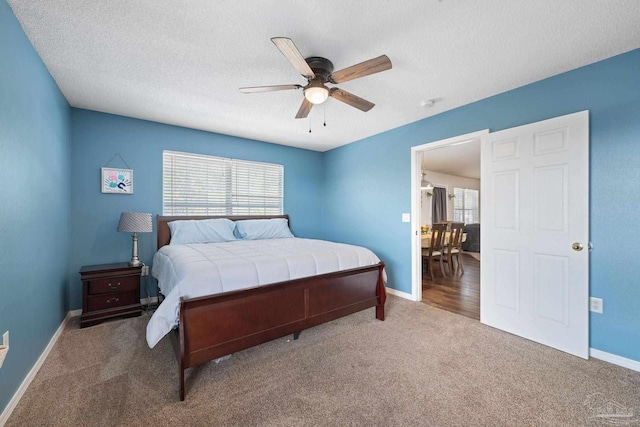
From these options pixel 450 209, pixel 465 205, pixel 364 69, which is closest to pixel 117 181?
pixel 364 69

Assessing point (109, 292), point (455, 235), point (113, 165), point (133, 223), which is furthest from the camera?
point (455, 235)

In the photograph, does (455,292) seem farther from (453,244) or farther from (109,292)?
(109,292)

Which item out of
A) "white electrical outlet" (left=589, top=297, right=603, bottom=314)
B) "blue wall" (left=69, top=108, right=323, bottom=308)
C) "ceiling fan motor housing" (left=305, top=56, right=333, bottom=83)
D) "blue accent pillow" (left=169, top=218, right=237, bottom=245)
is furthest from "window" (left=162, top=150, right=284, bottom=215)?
"white electrical outlet" (left=589, top=297, right=603, bottom=314)

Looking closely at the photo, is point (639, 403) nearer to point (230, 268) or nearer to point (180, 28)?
point (230, 268)

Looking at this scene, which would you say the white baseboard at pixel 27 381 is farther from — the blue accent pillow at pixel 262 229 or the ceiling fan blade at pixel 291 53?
the ceiling fan blade at pixel 291 53

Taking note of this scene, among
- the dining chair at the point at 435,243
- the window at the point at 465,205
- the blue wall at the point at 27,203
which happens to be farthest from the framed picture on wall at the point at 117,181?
the window at the point at 465,205

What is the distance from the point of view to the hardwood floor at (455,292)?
334cm

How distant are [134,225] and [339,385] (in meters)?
2.86

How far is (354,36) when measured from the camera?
187cm

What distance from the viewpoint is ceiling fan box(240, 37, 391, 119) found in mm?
1747

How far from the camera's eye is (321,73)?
2.12 metres

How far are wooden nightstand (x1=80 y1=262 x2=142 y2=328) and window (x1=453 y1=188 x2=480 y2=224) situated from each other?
28.7ft

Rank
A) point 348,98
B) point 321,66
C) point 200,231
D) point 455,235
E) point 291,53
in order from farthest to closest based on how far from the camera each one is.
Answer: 1. point 455,235
2. point 200,231
3. point 348,98
4. point 321,66
5. point 291,53

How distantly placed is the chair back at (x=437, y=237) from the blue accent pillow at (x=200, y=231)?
344 centimetres
